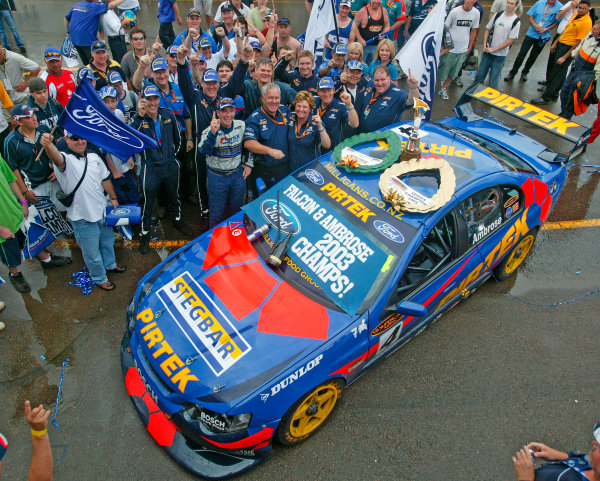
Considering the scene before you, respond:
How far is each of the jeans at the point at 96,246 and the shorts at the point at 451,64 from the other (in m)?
6.75

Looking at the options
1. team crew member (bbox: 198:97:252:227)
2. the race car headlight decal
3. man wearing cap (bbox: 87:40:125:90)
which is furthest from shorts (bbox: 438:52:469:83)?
the race car headlight decal

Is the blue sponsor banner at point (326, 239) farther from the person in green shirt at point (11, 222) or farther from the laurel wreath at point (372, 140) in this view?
the person in green shirt at point (11, 222)

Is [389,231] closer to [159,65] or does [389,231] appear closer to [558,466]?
[558,466]

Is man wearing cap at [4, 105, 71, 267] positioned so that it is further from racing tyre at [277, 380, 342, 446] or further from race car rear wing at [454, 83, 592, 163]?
race car rear wing at [454, 83, 592, 163]

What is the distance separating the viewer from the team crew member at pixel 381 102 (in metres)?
5.53

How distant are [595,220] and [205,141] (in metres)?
5.07

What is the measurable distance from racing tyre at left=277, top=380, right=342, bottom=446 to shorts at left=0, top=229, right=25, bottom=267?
344 centimetres

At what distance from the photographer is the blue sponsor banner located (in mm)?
3529

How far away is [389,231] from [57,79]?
508 centimetres

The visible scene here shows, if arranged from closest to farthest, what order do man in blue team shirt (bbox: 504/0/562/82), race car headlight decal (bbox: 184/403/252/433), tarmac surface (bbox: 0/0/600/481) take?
race car headlight decal (bbox: 184/403/252/433), tarmac surface (bbox: 0/0/600/481), man in blue team shirt (bbox: 504/0/562/82)

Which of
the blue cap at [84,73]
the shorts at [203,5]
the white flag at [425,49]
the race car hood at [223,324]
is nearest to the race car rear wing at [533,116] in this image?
the white flag at [425,49]

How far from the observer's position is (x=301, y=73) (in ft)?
20.1

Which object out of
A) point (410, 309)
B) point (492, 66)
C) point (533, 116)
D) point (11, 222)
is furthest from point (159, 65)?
point (492, 66)

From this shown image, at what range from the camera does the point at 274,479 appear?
333 cm
